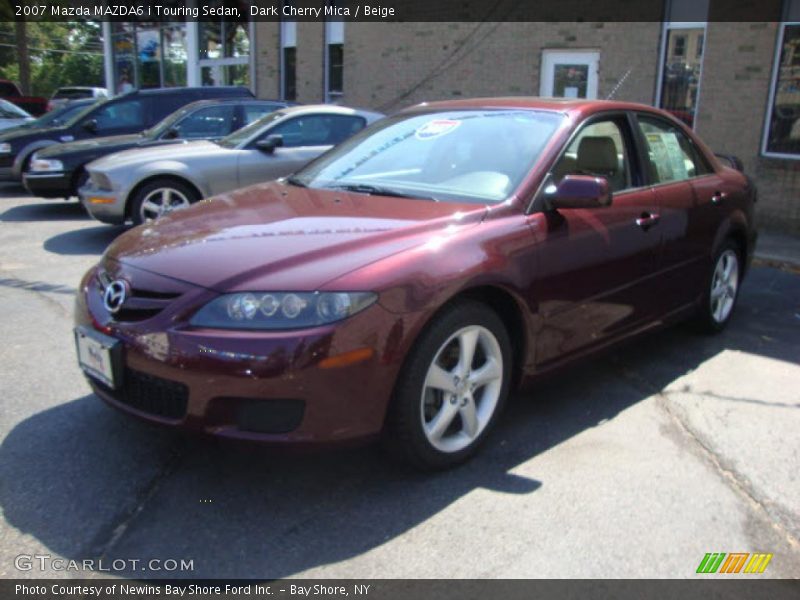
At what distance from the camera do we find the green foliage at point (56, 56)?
5388 cm

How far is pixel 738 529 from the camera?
9.65ft

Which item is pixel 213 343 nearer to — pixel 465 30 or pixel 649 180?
pixel 649 180

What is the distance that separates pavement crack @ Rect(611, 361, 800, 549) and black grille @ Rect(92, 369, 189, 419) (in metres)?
2.32

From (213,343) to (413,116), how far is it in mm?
2300

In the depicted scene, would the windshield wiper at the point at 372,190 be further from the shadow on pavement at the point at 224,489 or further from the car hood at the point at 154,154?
the car hood at the point at 154,154

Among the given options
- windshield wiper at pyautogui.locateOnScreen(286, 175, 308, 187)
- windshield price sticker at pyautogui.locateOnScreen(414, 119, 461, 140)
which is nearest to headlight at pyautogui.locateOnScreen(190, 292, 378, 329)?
windshield wiper at pyautogui.locateOnScreen(286, 175, 308, 187)

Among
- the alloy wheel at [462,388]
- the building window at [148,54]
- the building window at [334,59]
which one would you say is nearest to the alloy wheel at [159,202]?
the alloy wheel at [462,388]

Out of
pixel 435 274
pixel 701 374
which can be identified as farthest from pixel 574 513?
pixel 701 374

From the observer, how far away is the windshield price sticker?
4.16m

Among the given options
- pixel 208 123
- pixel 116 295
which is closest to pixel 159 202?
pixel 208 123

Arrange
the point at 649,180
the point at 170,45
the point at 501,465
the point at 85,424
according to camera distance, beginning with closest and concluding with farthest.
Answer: the point at 501,465, the point at 85,424, the point at 649,180, the point at 170,45

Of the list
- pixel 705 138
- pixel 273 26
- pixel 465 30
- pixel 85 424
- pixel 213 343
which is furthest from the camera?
pixel 273 26

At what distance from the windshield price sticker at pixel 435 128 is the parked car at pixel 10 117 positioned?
12.6 metres

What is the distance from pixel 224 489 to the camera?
3088 millimetres
